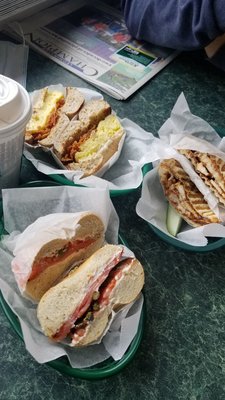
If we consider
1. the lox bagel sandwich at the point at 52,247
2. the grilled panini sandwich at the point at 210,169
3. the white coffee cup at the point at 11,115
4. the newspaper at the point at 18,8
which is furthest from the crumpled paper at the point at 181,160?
the newspaper at the point at 18,8

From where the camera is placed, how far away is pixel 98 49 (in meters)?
1.04

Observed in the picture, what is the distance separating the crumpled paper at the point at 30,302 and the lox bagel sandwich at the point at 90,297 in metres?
0.02

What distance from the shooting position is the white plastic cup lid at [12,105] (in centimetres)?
55

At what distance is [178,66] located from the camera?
1073 millimetres

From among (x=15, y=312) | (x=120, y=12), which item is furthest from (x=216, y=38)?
(x=15, y=312)

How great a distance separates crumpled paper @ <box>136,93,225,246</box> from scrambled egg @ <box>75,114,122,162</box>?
80 millimetres

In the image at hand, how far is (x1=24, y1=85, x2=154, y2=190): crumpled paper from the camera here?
2.36 feet

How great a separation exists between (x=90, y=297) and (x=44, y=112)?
1.27ft

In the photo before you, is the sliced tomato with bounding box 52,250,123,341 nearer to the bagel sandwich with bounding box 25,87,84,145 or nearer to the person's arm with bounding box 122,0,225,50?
the bagel sandwich with bounding box 25,87,84,145

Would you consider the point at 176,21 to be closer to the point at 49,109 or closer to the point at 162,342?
the point at 49,109

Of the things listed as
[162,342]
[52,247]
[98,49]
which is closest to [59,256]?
[52,247]

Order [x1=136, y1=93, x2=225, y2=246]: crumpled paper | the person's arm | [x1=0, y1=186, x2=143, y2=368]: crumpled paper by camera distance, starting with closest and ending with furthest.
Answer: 1. [x1=0, y1=186, x2=143, y2=368]: crumpled paper
2. [x1=136, y1=93, x2=225, y2=246]: crumpled paper
3. the person's arm

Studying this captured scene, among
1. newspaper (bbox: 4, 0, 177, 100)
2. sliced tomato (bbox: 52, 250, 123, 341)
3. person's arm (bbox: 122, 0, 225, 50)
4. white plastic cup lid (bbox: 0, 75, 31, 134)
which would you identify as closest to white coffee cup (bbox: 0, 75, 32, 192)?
white plastic cup lid (bbox: 0, 75, 31, 134)

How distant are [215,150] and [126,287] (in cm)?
31
